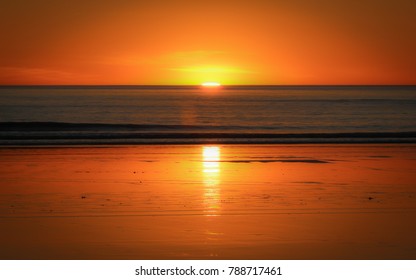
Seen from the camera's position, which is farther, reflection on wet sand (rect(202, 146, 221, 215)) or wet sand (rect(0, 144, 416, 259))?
reflection on wet sand (rect(202, 146, 221, 215))

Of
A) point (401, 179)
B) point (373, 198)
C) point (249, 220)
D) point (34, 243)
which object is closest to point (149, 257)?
point (34, 243)

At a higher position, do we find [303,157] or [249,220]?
[303,157]

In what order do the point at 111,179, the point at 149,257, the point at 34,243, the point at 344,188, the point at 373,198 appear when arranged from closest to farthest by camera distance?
the point at 149,257, the point at 34,243, the point at 373,198, the point at 344,188, the point at 111,179

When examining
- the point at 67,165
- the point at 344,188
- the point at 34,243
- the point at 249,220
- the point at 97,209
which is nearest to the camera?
the point at 34,243

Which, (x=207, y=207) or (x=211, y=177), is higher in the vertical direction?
(x=211, y=177)

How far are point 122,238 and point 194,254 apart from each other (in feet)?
3.88

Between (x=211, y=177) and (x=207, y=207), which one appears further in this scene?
(x=211, y=177)

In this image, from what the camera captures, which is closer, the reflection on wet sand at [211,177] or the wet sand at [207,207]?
the wet sand at [207,207]

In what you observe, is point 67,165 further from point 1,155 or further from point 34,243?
point 34,243

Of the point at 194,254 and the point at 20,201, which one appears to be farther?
the point at 20,201

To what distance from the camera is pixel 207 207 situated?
1094 cm

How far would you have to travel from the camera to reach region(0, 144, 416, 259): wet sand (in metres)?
8.40

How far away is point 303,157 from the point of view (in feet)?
61.3

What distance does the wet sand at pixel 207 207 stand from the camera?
331 inches
